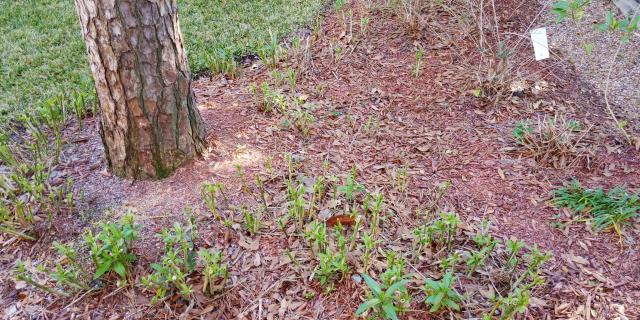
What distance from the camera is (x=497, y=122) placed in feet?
10.1

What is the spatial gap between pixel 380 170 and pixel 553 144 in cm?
107

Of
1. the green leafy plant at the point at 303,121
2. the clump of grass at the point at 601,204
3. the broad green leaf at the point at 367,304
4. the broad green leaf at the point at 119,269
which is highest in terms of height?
the green leafy plant at the point at 303,121

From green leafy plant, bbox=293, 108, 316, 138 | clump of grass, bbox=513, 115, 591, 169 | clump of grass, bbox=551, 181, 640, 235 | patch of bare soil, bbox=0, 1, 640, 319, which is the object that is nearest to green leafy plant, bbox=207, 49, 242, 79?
patch of bare soil, bbox=0, 1, 640, 319

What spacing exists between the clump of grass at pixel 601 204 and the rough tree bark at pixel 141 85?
206 cm

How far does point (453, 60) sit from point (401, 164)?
1.40 meters

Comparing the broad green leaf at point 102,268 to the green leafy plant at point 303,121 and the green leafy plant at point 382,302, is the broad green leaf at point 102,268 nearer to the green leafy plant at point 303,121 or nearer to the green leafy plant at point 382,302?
the green leafy plant at point 382,302

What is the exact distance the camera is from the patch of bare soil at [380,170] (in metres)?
1.94

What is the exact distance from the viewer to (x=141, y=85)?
2.15 m

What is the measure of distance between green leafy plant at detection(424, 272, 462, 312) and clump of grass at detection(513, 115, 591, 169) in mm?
1305

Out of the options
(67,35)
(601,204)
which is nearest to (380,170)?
(601,204)

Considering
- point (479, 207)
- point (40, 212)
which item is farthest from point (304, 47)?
point (40, 212)

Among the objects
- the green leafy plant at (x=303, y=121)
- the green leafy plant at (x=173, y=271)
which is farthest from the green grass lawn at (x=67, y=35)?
the green leafy plant at (x=173, y=271)

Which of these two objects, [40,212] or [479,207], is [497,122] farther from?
[40,212]

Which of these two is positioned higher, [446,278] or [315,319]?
[446,278]
